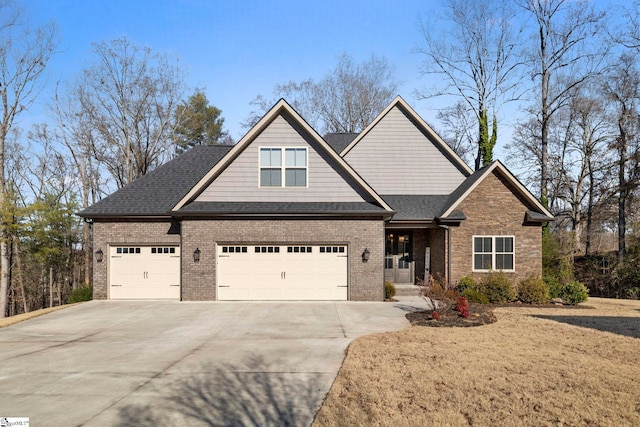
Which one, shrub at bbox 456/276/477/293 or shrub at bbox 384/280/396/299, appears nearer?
shrub at bbox 456/276/477/293

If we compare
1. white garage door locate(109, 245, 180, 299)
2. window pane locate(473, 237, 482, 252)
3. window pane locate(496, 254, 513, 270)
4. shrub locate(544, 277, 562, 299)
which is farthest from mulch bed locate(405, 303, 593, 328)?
white garage door locate(109, 245, 180, 299)

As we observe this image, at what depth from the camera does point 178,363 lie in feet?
26.8

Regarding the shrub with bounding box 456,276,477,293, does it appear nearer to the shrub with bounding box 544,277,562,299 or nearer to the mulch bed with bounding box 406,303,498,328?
the mulch bed with bounding box 406,303,498,328

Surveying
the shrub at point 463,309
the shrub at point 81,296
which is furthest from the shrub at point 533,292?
the shrub at point 81,296

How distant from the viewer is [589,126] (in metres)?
33.6

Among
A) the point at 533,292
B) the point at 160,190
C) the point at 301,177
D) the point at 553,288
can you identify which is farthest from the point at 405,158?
the point at 160,190

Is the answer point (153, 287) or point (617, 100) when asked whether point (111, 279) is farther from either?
point (617, 100)

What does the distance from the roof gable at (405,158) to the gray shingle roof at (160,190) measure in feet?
23.7

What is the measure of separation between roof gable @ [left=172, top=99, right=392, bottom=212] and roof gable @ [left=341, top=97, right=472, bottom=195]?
424 centimetres

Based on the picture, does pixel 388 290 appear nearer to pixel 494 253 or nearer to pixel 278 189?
pixel 494 253

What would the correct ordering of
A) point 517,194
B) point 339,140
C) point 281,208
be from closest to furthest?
point 281,208
point 517,194
point 339,140

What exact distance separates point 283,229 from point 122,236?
6.61 metres

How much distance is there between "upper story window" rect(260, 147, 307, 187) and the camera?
54.4 feet

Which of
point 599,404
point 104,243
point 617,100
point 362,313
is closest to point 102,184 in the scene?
point 104,243
